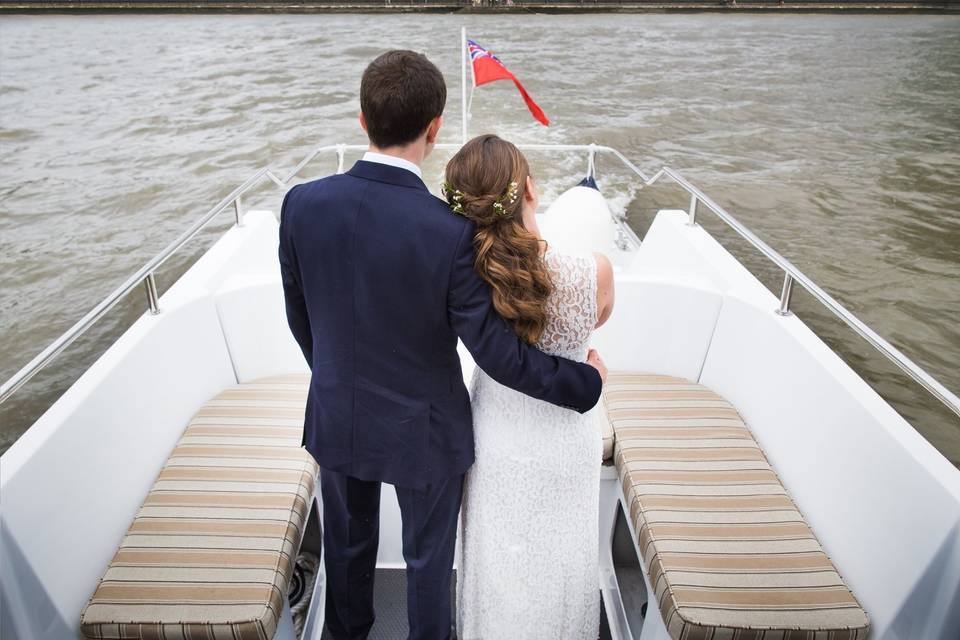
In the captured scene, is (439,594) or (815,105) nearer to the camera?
(439,594)

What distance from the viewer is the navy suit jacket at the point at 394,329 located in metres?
1.17

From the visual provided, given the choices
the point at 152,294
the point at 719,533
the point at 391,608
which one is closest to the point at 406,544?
the point at 391,608

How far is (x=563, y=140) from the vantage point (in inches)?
446

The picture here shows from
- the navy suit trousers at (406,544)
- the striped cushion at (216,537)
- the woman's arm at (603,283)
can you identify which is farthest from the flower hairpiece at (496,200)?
the striped cushion at (216,537)

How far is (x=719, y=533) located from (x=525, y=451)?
26.6 inches

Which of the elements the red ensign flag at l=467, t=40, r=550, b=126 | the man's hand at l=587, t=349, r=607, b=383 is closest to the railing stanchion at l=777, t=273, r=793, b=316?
the man's hand at l=587, t=349, r=607, b=383

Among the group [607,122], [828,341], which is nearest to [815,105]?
[607,122]

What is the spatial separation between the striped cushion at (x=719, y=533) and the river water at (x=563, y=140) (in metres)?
3.58

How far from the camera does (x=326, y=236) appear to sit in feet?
3.93

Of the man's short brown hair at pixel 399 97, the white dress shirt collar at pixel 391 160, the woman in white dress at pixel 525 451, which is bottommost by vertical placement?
the woman in white dress at pixel 525 451

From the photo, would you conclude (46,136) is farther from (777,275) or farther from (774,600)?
(774,600)

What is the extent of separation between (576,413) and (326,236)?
26.6 inches

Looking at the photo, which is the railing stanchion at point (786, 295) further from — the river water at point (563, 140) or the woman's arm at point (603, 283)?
the river water at point (563, 140)

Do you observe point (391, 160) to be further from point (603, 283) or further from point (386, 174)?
point (603, 283)
